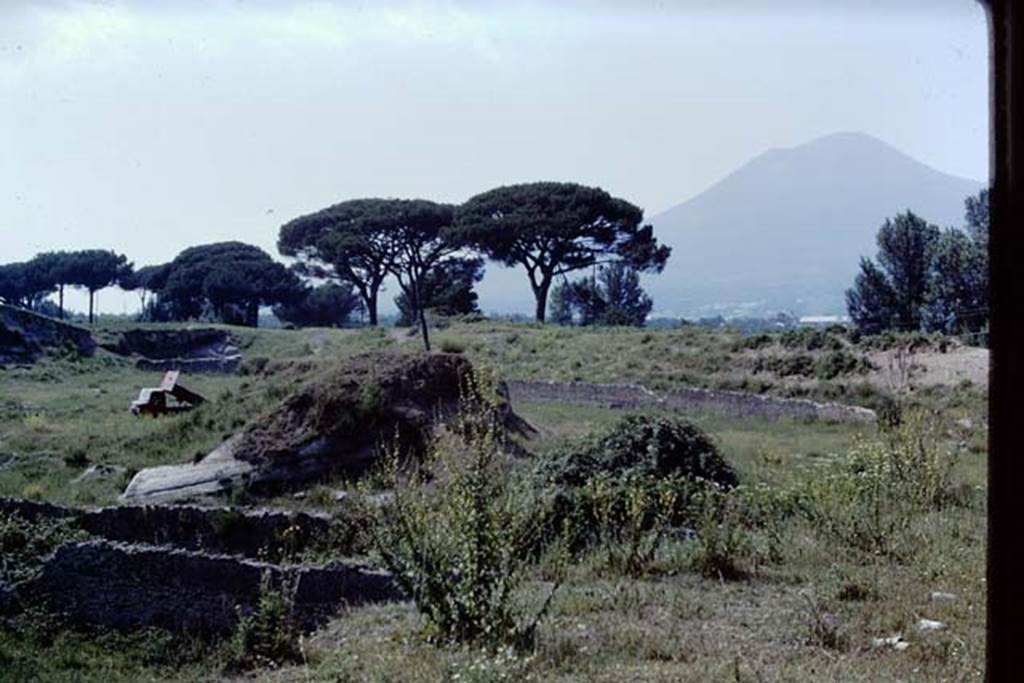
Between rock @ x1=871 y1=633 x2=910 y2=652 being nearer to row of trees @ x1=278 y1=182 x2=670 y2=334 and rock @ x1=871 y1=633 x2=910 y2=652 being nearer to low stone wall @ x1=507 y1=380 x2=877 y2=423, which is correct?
low stone wall @ x1=507 y1=380 x2=877 y2=423

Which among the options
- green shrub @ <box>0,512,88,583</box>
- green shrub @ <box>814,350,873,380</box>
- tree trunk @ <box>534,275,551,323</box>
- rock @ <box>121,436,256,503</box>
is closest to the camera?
green shrub @ <box>0,512,88,583</box>

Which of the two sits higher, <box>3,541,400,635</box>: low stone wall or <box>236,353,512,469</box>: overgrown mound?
<box>236,353,512,469</box>: overgrown mound

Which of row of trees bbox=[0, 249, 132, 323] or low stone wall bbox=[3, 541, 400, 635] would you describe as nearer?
low stone wall bbox=[3, 541, 400, 635]

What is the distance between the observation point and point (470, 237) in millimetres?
31375

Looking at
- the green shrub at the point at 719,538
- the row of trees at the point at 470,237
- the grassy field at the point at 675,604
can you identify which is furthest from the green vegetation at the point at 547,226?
the green shrub at the point at 719,538

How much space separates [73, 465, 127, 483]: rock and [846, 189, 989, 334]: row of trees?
18.3 m

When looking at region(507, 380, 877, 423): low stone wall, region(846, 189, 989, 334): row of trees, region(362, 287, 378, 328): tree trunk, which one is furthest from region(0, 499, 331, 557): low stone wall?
region(362, 287, 378, 328): tree trunk

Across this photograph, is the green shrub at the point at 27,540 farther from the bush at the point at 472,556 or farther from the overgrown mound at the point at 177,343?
the overgrown mound at the point at 177,343

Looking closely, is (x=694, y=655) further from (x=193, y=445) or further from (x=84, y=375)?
(x=84, y=375)

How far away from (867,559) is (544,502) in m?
2.23

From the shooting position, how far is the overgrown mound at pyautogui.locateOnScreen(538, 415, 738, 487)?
31.3 ft

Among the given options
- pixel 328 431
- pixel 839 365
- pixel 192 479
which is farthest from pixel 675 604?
pixel 839 365

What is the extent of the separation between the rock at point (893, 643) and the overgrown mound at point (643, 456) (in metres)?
4.62

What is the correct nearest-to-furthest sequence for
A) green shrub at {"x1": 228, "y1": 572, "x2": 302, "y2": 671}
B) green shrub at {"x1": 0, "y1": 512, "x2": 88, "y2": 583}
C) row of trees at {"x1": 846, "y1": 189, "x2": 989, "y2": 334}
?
green shrub at {"x1": 228, "y1": 572, "x2": 302, "y2": 671} → green shrub at {"x1": 0, "y1": 512, "x2": 88, "y2": 583} → row of trees at {"x1": 846, "y1": 189, "x2": 989, "y2": 334}
